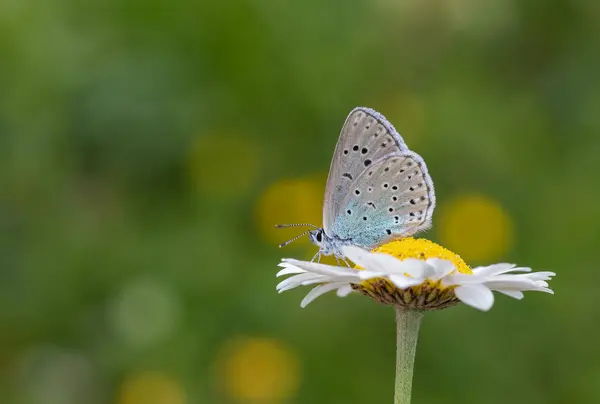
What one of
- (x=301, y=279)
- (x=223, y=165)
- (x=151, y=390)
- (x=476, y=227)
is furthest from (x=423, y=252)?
(x=223, y=165)

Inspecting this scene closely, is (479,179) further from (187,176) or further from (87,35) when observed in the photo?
(87,35)

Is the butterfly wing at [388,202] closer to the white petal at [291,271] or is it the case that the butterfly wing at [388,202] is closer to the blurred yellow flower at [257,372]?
the white petal at [291,271]

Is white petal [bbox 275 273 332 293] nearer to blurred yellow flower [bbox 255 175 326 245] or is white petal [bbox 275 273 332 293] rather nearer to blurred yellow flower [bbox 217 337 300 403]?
blurred yellow flower [bbox 217 337 300 403]

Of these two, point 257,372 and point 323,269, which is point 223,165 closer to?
point 257,372

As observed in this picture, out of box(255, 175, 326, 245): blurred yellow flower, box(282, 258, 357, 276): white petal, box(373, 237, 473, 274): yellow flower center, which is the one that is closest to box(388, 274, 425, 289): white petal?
box(282, 258, 357, 276): white petal

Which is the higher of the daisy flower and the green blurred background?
the green blurred background

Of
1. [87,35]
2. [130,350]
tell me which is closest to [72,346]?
[130,350]
